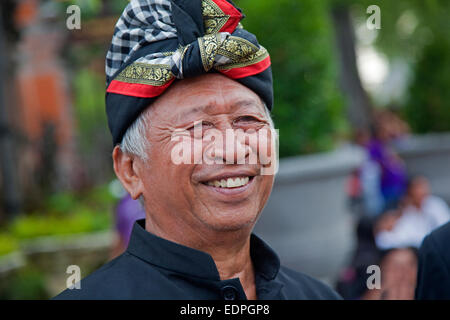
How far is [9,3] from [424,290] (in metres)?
7.75

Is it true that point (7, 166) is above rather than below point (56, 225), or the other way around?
above

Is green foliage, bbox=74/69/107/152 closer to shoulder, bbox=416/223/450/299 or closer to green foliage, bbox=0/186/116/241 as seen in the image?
green foliage, bbox=0/186/116/241

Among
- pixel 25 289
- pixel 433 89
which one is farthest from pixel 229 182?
pixel 433 89

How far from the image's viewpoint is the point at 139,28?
1.97 m

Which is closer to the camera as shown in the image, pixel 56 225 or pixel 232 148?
pixel 232 148

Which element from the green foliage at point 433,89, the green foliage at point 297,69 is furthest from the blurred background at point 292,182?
the green foliage at point 433,89

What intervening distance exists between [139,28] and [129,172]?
456 mm

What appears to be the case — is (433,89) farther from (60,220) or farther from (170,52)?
(170,52)

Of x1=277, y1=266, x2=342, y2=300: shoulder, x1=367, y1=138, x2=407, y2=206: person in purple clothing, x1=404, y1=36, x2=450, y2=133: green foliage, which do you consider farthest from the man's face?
x1=404, y1=36, x2=450, y2=133: green foliage

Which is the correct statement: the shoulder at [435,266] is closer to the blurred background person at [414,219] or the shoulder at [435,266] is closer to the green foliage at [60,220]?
the blurred background person at [414,219]

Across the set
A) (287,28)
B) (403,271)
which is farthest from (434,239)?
→ (287,28)

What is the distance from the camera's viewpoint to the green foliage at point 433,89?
13.6 meters

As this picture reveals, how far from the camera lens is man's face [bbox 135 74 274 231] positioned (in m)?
1.87

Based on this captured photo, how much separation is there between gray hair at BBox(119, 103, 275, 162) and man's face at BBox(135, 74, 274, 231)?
0.06ft
